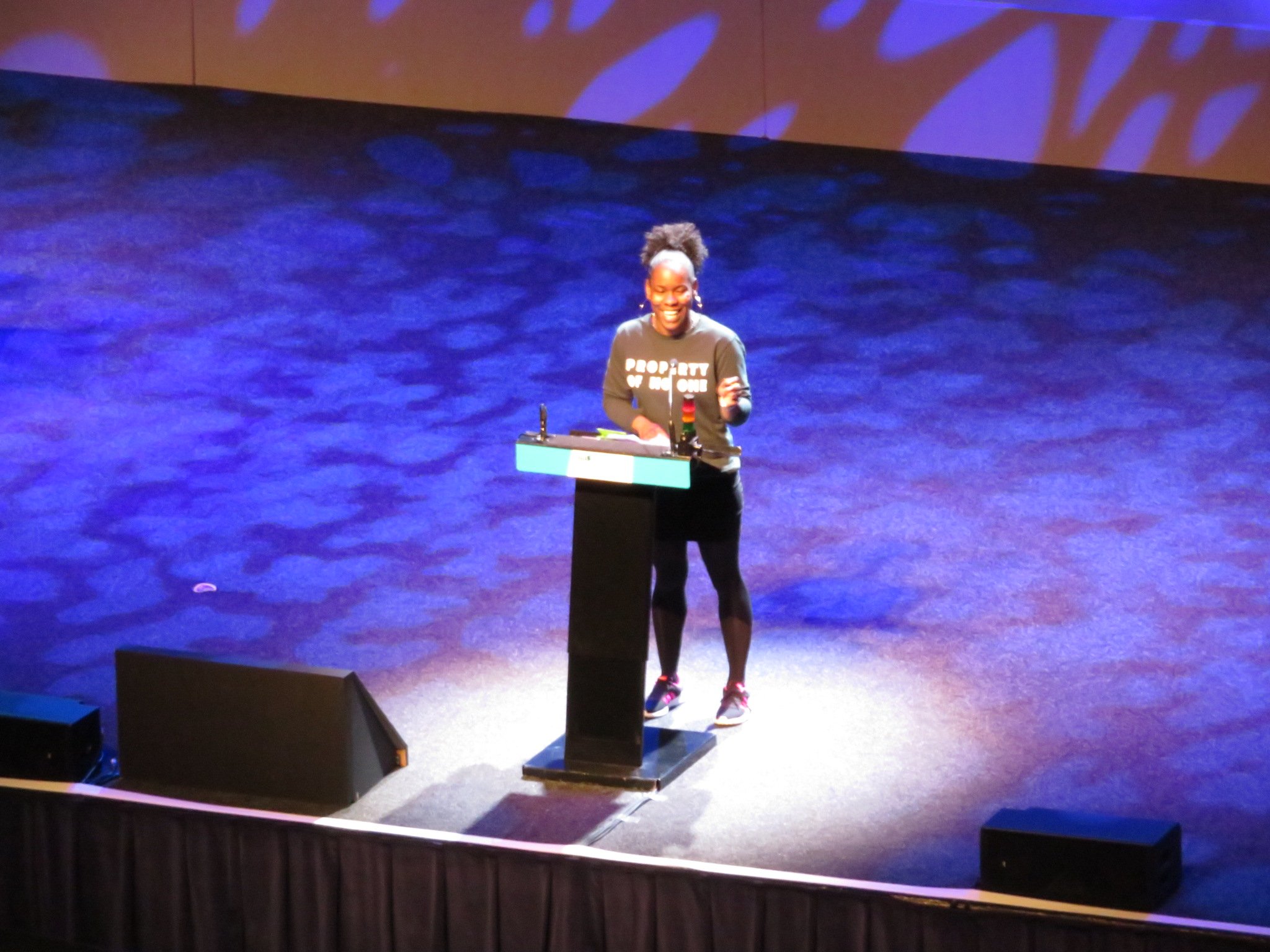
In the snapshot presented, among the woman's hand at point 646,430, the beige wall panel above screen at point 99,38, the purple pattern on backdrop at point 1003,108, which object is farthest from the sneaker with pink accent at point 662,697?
the beige wall panel above screen at point 99,38

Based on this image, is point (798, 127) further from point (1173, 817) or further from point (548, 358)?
point (1173, 817)

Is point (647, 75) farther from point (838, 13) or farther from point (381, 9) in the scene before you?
point (381, 9)

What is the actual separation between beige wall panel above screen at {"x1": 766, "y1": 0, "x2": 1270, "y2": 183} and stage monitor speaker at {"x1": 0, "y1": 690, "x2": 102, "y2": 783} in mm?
7778

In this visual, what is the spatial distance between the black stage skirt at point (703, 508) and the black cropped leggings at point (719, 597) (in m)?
0.04

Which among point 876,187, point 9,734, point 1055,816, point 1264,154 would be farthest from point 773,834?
point 1264,154

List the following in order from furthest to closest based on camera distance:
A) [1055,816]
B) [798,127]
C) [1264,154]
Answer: [798,127] → [1264,154] → [1055,816]

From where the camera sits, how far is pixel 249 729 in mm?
5270

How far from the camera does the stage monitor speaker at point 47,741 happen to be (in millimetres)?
5281

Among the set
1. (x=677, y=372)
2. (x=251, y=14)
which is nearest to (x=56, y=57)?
(x=251, y=14)

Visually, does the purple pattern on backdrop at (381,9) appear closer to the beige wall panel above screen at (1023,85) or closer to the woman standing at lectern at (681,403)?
the beige wall panel above screen at (1023,85)

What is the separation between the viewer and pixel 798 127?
39.6 feet

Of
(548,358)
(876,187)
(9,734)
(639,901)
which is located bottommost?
(639,901)

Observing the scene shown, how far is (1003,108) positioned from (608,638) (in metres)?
7.25

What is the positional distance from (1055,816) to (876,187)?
7.16 metres
